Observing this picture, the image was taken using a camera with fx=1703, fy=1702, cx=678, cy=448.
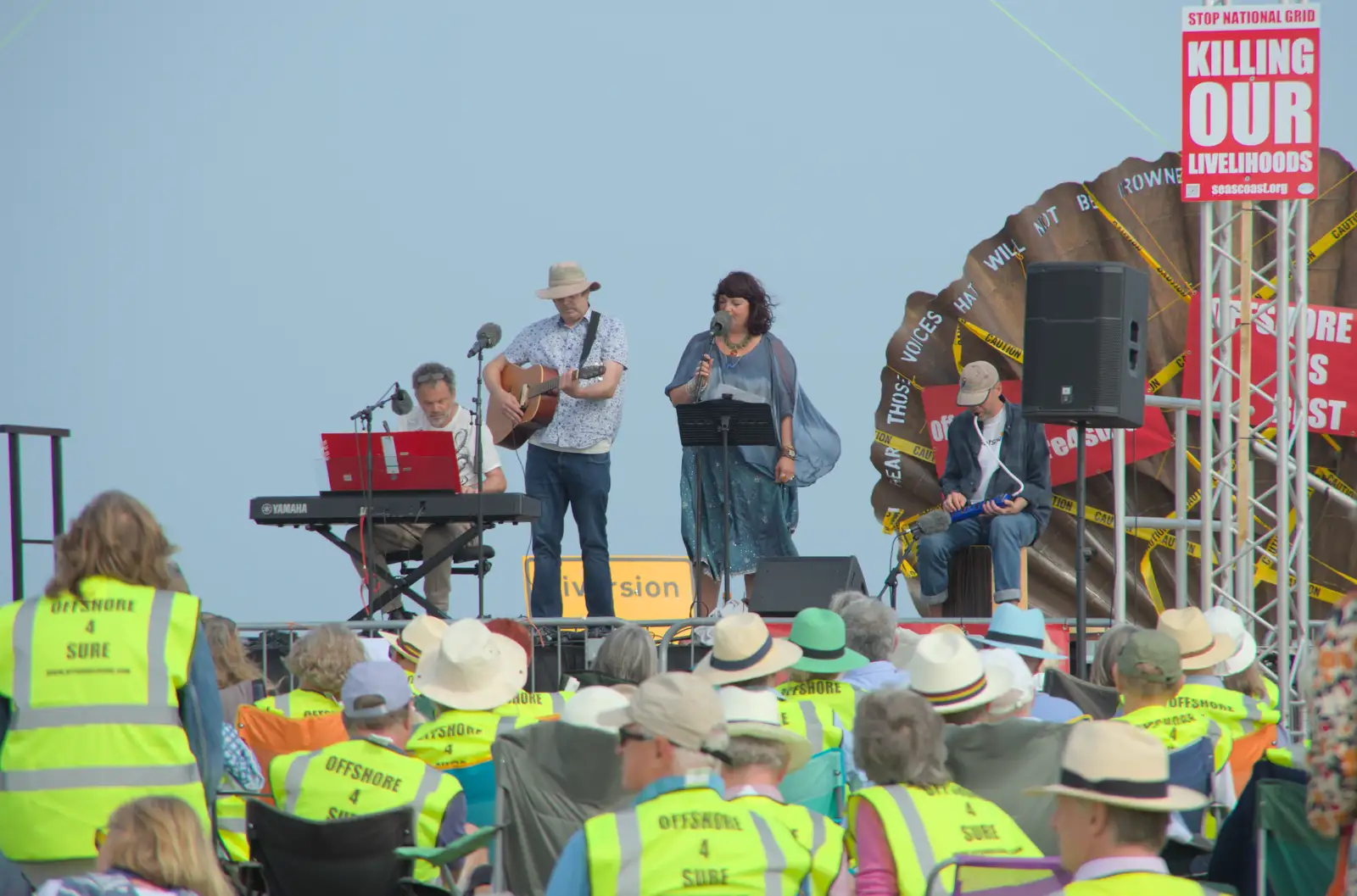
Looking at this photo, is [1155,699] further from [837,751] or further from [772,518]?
[772,518]

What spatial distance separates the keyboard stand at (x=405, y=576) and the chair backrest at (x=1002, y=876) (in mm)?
4634

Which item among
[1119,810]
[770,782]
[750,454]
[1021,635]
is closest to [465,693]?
[770,782]

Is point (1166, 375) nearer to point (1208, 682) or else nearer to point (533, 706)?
point (1208, 682)

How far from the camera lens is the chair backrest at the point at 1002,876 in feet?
7.94

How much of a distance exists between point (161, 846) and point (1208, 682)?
2.91 meters

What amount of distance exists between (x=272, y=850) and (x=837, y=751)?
1206 millimetres

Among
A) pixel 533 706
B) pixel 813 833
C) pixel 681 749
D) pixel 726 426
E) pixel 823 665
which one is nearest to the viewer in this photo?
pixel 681 749

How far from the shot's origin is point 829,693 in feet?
13.9

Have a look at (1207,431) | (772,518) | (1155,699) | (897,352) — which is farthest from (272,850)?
(897,352)

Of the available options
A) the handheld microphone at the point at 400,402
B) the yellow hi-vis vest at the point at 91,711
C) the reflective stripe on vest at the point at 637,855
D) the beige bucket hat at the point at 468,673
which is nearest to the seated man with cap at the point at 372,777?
the yellow hi-vis vest at the point at 91,711

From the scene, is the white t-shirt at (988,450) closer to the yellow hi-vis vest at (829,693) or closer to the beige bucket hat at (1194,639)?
the beige bucket hat at (1194,639)

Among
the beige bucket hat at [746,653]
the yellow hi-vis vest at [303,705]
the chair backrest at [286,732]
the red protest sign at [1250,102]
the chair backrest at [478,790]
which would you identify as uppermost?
the red protest sign at [1250,102]

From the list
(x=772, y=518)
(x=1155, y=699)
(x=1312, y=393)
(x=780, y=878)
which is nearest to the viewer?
(x=780, y=878)

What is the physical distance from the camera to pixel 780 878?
2.69 metres
